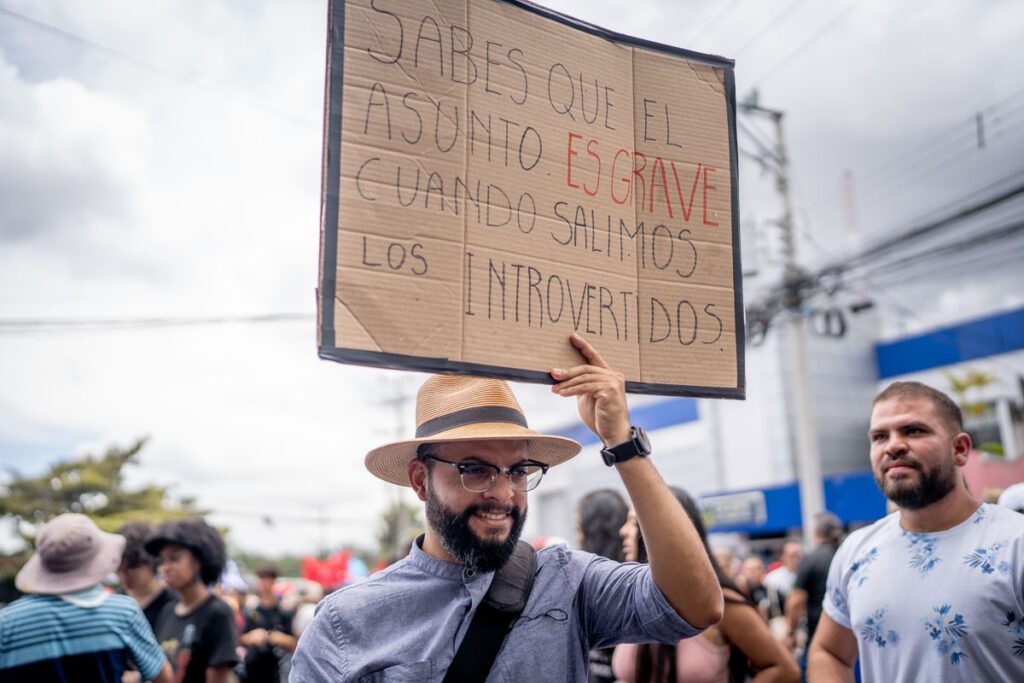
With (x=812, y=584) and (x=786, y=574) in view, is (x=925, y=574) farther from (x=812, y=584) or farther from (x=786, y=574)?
(x=786, y=574)

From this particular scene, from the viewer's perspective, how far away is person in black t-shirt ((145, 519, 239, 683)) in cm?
459

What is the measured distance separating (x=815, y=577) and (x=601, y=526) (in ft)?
10.5

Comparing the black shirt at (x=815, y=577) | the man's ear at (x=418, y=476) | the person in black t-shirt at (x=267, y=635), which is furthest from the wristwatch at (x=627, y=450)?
the person in black t-shirt at (x=267, y=635)

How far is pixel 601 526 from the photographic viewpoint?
4273 millimetres

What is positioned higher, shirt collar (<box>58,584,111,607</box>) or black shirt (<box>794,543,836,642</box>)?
shirt collar (<box>58,584,111,607</box>)

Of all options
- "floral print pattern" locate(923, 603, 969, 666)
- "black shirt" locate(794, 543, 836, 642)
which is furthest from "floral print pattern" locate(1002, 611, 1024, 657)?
"black shirt" locate(794, 543, 836, 642)

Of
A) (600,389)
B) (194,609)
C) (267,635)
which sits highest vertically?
(600,389)

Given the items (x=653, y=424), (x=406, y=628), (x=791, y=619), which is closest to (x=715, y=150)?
(x=406, y=628)

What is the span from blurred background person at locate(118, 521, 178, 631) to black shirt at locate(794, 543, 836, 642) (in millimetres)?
4670

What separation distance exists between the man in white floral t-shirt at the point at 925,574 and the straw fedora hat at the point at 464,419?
127 centimetres

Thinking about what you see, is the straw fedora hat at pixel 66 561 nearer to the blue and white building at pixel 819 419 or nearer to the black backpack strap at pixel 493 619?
the black backpack strap at pixel 493 619

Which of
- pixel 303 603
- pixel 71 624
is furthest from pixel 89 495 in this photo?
pixel 71 624

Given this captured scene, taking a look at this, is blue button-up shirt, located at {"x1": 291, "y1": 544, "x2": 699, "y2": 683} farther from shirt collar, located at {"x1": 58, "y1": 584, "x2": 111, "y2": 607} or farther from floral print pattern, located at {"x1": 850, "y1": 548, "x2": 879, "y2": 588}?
shirt collar, located at {"x1": 58, "y1": 584, "x2": 111, "y2": 607}

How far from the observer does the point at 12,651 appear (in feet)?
12.2
